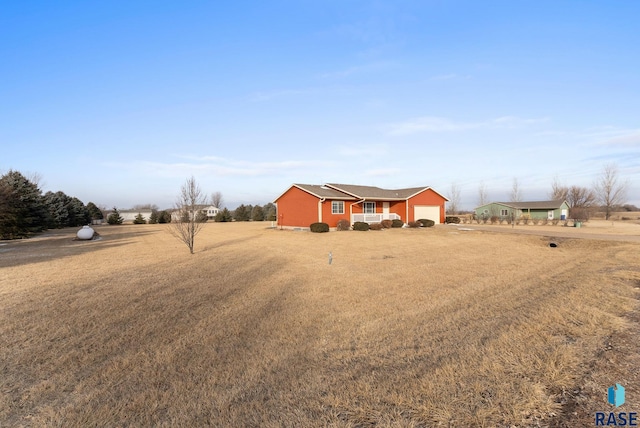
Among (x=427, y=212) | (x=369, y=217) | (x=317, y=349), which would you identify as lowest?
(x=317, y=349)

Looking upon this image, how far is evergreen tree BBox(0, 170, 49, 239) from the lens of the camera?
2367cm

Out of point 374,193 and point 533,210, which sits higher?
point 374,193

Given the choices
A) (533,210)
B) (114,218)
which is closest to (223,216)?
(114,218)

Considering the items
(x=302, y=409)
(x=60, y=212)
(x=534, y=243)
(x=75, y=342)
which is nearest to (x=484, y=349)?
(x=302, y=409)

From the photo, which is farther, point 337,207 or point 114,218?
point 114,218

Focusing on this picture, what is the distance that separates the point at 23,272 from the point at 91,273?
2.59 m

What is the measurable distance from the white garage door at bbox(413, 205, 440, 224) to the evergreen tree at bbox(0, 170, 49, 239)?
35940 millimetres

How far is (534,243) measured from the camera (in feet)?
64.5

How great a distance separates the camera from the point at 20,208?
1005 inches

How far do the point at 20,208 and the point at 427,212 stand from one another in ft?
126

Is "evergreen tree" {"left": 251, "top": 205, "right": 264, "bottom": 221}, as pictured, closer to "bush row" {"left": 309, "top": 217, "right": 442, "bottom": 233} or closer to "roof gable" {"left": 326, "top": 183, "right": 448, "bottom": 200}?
"roof gable" {"left": 326, "top": 183, "right": 448, "bottom": 200}

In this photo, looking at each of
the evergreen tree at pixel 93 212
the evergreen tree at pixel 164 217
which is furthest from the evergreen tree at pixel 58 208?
the evergreen tree at pixel 164 217

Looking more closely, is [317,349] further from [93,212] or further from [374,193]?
[93,212]

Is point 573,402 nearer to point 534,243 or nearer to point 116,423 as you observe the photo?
point 116,423
